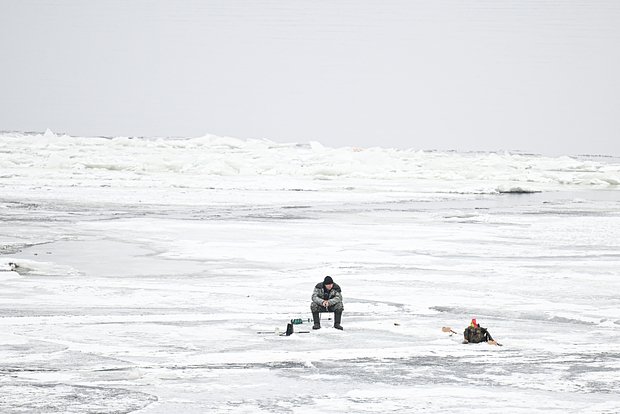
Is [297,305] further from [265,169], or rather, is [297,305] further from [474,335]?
[265,169]

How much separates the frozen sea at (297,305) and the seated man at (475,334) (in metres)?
0.23

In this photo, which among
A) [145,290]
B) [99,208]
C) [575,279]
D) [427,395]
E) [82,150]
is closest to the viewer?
[427,395]

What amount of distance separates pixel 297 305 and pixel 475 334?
9.59ft

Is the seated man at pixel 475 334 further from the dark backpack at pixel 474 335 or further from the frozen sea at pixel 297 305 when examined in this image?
the frozen sea at pixel 297 305

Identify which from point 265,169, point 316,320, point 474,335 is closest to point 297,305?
point 316,320

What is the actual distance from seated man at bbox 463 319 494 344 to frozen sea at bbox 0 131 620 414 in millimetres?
233

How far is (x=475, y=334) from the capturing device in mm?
10500

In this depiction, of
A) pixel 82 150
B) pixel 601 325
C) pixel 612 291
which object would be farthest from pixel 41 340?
pixel 82 150

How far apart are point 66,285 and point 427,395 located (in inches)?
274

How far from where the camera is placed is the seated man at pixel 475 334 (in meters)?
10.5

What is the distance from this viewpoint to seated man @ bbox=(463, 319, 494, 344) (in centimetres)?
1048

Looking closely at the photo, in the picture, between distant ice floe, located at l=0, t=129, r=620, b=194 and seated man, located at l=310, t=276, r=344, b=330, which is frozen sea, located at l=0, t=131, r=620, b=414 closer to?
seated man, located at l=310, t=276, r=344, b=330

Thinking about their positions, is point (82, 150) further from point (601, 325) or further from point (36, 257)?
point (601, 325)

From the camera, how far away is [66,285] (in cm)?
1376
